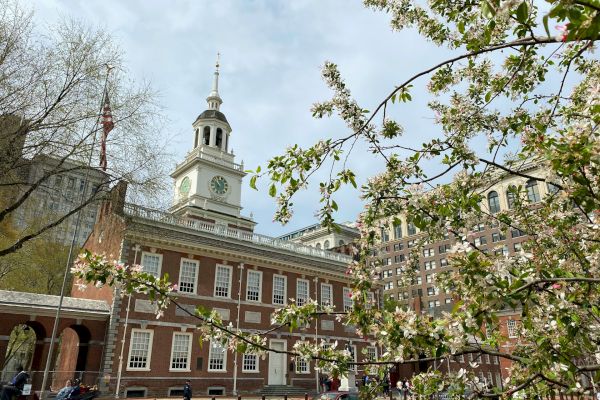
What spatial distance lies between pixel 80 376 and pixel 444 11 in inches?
983

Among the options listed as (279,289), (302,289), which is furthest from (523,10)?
(302,289)

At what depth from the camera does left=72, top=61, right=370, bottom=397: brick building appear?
26016 mm

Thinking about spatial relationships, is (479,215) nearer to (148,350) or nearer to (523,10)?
(523,10)

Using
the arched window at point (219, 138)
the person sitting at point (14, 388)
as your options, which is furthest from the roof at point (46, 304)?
the arched window at point (219, 138)

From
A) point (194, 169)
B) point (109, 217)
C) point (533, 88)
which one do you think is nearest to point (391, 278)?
point (194, 169)

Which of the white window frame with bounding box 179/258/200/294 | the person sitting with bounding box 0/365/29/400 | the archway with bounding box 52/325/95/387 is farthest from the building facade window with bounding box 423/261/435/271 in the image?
the person sitting with bounding box 0/365/29/400

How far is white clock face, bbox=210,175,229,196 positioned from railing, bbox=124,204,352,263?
12623mm

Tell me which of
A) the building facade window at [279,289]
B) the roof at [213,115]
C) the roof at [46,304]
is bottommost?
the roof at [46,304]

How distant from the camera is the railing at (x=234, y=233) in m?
29.8

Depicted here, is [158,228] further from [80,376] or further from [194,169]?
[194,169]

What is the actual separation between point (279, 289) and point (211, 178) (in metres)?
17.7

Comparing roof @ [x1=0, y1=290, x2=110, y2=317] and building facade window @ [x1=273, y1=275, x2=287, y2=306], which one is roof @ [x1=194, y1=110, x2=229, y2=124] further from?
roof @ [x1=0, y1=290, x2=110, y2=317]

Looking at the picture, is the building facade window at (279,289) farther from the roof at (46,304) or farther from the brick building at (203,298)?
the roof at (46,304)

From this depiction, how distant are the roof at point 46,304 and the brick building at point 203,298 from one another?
2.63ft
